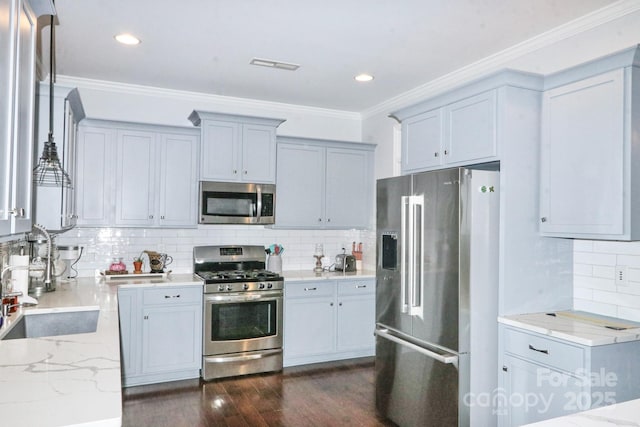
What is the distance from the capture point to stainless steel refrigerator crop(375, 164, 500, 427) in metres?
2.79

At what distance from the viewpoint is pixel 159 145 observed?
14.6 ft

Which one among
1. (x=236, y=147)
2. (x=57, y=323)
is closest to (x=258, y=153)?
(x=236, y=147)

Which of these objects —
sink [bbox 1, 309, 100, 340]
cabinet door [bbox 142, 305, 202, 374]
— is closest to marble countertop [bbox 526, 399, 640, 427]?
sink [bbox 1, 309, 100, 340]

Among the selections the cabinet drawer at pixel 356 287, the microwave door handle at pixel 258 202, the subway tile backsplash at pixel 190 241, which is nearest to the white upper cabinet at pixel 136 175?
the subway tile backsplash at pixel 190 241

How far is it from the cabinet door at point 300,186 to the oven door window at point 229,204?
1.11 feet

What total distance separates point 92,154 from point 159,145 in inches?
22.9

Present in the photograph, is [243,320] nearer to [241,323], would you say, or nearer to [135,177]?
[241,323]

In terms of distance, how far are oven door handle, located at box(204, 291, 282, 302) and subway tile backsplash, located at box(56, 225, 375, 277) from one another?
0.72m

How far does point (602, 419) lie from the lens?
4.46 feet

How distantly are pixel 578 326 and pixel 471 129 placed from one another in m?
1.33

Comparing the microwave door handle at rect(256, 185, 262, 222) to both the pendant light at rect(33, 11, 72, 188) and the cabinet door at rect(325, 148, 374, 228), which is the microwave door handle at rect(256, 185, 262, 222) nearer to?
the cabinet door at rect(325, 148, 374, 228)

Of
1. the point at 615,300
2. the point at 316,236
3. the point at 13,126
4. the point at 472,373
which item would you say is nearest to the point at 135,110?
the point at 316,236

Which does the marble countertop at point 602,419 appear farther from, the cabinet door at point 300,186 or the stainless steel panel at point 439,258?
the cabinet door at point 300,186

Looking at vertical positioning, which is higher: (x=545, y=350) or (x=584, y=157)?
(x=584, y=157)
